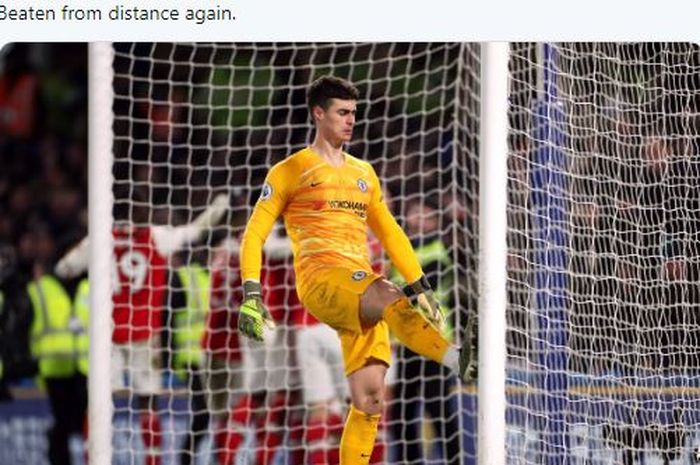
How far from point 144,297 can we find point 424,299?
1.60 meters

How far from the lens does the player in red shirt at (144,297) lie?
612cm

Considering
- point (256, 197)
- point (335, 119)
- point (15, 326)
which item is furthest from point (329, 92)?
point (15, 326)

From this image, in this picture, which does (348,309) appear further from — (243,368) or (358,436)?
(243,368)

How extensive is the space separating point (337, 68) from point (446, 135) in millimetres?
552

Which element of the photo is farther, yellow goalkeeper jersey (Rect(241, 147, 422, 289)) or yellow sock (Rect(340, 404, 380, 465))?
yellow sock (Rect(340, 404, 380, 465))

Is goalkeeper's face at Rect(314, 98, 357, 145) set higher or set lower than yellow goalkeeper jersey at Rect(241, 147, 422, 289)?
higher

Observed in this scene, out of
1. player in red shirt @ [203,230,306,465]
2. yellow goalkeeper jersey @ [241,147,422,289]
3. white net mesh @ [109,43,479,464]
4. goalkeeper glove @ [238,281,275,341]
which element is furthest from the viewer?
player in red shirt @ [203,230,306,465]

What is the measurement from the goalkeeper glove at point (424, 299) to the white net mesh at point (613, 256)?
354mm

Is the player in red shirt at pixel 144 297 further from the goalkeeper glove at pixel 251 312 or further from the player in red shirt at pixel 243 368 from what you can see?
the goalkeeper glove at pixel 251 312

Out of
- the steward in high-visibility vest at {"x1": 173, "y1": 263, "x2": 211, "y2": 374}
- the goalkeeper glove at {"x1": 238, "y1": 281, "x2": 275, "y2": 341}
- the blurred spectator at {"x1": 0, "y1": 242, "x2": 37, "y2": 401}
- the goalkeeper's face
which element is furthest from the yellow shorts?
the blurred spectator at {"x1": 0, "y1": 242, "x2": 37, "y2": 401}

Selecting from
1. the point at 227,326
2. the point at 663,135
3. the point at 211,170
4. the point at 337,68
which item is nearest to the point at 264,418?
the point at 227,326

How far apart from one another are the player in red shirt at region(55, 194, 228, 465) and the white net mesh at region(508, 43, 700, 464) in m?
1.46

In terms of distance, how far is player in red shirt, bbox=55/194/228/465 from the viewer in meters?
6.12

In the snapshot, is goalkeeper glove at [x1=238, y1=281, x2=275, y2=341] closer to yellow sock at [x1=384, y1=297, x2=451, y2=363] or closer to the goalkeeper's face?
yellow sock at [x1=384, y1=297, x2=451, y2=363]
